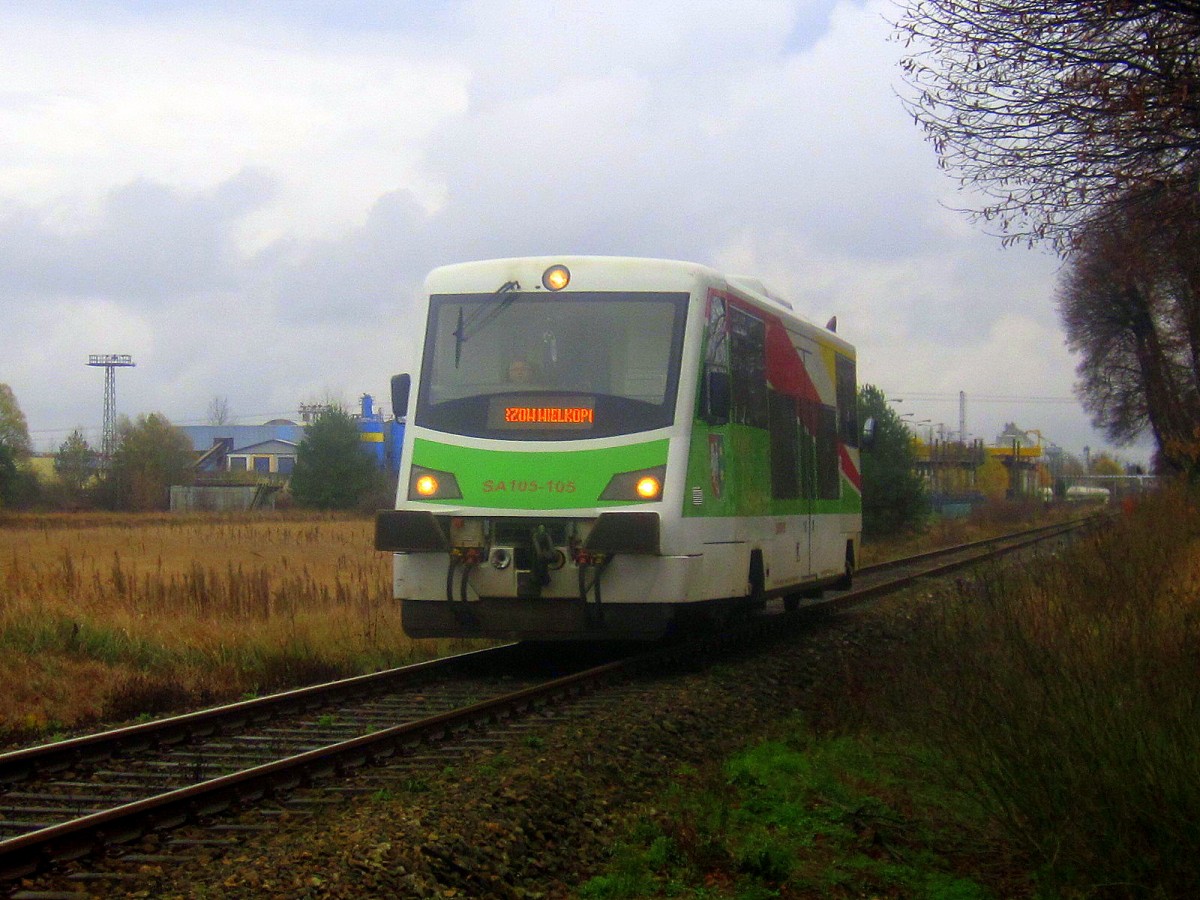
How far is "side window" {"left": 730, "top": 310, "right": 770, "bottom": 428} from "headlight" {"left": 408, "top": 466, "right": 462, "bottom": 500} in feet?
8.51

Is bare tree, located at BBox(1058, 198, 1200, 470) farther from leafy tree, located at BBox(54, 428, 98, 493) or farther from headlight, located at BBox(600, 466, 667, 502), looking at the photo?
A: leafy tree, located at BBox(54, 428, 98, 493)

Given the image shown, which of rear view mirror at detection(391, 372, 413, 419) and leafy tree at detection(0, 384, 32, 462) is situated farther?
leafy tree at detection(0, 384, 32, 462)

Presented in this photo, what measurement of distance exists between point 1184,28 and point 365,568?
15.6 metres

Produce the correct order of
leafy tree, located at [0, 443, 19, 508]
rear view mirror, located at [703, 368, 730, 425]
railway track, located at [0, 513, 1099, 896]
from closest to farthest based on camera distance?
railway track, located at [0, 513, 1099, 896]
rear view mirror, located at [703, 368, 730, 425]
leafy tree, located at [0, 443, 19, 508]

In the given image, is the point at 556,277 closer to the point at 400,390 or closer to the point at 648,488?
the point at 400,390

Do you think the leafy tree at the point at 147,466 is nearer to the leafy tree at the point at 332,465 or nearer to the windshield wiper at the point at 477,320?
the leafy tree at the point at 332,465

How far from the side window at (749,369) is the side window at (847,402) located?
3.78 meters

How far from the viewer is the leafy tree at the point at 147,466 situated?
73375mm

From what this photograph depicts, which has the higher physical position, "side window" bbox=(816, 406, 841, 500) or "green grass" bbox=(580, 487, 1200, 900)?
"side window" bbox=(816, 406, 841, 500)

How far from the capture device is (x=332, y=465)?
216ft

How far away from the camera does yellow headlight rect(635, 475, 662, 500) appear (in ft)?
35.7

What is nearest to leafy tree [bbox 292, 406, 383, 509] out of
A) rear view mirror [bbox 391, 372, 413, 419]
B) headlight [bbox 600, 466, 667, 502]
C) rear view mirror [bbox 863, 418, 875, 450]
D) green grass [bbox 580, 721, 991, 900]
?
rear view mirror [bbox 863, 418, 875, 450]

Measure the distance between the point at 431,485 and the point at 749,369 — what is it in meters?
3.27

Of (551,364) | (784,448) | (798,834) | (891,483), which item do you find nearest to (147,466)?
(891,483)
